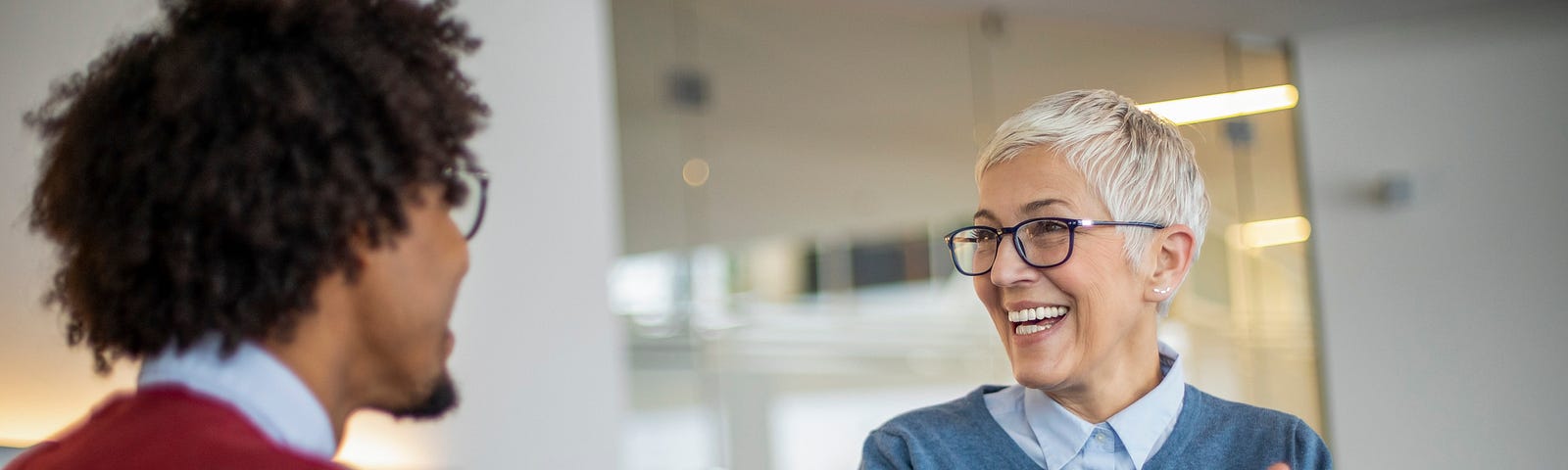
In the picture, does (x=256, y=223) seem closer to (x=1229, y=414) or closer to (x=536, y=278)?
(x=1229, y=414)

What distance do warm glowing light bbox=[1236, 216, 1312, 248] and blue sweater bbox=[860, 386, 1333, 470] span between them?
3.92 metres

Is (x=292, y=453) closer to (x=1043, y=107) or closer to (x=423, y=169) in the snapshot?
(x=423, y=169)

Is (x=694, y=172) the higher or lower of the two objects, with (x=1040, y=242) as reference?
higher

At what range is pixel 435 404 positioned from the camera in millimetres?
1054

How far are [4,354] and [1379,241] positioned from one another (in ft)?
16.4

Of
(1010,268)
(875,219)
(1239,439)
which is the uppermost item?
(875,219)

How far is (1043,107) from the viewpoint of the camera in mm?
1696

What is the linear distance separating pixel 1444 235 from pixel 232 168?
215 inches

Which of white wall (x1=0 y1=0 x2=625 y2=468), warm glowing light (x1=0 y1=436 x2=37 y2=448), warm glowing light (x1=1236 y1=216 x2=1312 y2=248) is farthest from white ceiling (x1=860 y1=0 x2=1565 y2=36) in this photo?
warm glowing light (x1=0 y1=436 x2=37 y2=448)

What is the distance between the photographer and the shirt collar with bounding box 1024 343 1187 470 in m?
1.62

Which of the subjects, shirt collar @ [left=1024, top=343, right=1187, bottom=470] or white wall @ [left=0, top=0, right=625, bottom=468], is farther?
white wall @ [left=0, top=0, right=625, bottom=468]

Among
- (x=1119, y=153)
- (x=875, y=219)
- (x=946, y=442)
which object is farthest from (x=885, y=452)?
(x=875, y=219)

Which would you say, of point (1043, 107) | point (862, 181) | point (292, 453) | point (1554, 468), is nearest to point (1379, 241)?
point (1554, 468)

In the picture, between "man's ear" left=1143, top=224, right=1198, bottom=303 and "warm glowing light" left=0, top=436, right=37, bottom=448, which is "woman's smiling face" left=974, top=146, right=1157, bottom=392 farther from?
"warm glowing light" left=0, top=436, right=37, bottom=448
